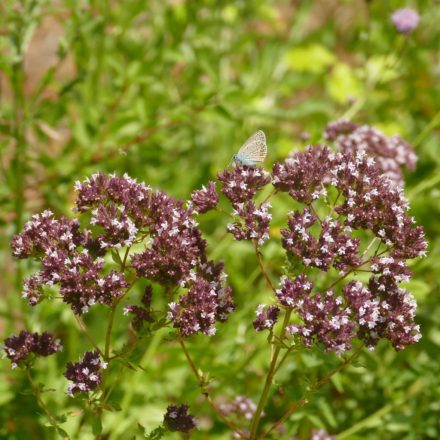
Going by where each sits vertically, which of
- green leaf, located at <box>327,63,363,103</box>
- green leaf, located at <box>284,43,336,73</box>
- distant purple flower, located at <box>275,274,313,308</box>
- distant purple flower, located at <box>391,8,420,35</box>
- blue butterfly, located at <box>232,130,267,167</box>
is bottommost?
distant purple flower, located at <box>275,274,313,308</box>

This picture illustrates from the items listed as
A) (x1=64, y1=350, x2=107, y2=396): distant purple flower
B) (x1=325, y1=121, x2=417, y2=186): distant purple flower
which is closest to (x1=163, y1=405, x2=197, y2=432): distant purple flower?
(x1=64, y1=350, x2=107, y2=396): distant purple flower

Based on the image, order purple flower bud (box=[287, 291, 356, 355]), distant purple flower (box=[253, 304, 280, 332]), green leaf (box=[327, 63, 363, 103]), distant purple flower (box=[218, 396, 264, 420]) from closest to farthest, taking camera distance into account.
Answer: purple flower bud (box=[287, 291, 356, 355]) → distant purple flower (box=[253, 304, 280, 332]) → distant purple flower (box=[218, 396, 264, 420]) → green leaf (box=[327, 63, 363, 103])

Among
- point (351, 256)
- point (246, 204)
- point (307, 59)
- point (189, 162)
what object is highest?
point (307, 59)

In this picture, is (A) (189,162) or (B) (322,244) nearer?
(B) (322,244)

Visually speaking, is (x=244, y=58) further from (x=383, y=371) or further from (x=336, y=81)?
(x=383, y=371)

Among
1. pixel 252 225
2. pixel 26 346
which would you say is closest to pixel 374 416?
pixel 252 225

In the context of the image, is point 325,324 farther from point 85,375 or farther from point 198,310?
point 85,375

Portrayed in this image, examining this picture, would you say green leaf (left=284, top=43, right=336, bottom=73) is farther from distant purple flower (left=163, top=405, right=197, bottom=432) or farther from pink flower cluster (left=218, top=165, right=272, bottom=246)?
distant purple flower (left=163, top=405, right=197, bottom=432)
